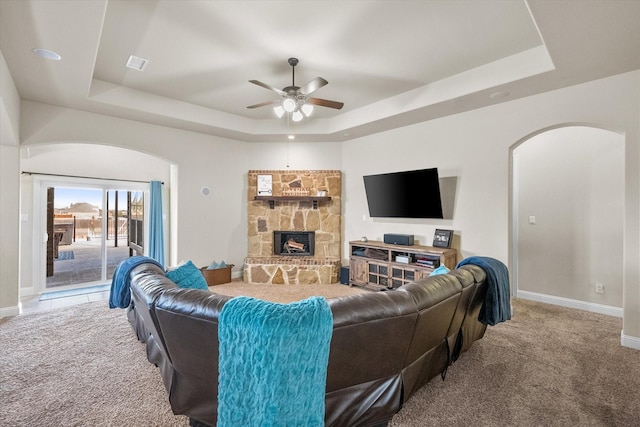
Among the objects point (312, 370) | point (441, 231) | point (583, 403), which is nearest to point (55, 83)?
point (312, 370)

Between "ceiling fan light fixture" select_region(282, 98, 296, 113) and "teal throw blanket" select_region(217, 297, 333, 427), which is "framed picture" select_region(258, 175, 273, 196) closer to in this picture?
"ceiling fan light fixture" select_region(282, 98, 296, 113)

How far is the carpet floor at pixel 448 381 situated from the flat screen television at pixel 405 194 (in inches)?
71.7

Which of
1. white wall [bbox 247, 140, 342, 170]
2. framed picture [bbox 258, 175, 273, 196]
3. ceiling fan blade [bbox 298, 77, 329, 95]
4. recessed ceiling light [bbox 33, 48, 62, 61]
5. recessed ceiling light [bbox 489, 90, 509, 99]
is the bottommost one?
framed picture [bbox 258, 175, 273, 196]

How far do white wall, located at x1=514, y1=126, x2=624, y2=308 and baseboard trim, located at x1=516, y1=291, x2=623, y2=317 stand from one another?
0.05 m

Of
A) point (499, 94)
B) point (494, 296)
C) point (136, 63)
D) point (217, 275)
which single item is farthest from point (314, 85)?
point (217, 275)

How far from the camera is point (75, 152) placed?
504cm

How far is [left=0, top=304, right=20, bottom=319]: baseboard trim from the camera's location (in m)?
3.57

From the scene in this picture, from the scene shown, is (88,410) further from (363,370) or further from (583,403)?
(583,403)

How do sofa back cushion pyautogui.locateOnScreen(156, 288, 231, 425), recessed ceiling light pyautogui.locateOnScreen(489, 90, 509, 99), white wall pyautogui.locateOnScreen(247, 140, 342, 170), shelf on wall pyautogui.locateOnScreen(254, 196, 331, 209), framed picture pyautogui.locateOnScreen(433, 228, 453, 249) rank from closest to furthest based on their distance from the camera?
1. sofa back cushion pyautogui.locateOnScreen(156, 288, 231, 425)
2. recessed ceiling light pyautogui.locateOnScreen(489, 90, 509, 99)
3. framed picture pyautogui.locateOnScreen(433, 228, 453, 249)
4. shelf on wall pyautogui.locateOnScreen(254, 196, 331, 209)
5. white wall pyautogui.locateOnScreen(247, 140, 342, 170)

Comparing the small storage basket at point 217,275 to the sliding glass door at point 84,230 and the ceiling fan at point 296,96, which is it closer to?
the sliding glass door at point 84,230

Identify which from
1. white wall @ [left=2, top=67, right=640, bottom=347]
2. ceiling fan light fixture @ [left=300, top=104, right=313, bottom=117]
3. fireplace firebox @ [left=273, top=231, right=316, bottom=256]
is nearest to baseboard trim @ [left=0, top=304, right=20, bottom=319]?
Result: white wall @ [left=2, top=67, right=640, bottom=347]

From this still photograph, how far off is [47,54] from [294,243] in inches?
165

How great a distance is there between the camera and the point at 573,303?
3965mm

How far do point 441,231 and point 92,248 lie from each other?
246 inches
